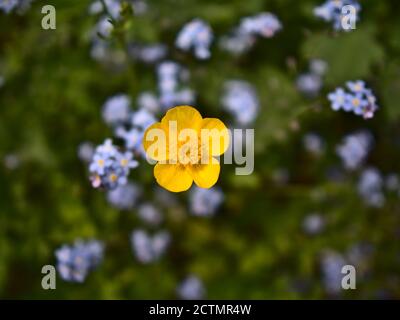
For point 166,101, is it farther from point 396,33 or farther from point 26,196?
point 396,33

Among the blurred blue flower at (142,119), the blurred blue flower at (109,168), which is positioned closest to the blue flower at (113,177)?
the blurred blue flower at (109,168)

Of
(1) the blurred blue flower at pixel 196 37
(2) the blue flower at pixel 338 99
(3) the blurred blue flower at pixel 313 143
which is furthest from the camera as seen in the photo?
(3) the blurred blue flower at pixel 313 143

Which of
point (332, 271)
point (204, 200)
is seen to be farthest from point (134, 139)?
point (332, 271)

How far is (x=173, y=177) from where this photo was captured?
7.64ft

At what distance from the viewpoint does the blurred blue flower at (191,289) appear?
366 centimetres

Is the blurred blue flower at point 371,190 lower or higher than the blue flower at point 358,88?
higher

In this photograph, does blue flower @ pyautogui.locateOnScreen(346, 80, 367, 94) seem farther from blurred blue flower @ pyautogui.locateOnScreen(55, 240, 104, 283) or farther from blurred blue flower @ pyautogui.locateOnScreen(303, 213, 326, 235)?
blurred blue flower @ pyautogui.locateOnScreen(55, 240, 104, 283)

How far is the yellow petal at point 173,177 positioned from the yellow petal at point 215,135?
138 mm

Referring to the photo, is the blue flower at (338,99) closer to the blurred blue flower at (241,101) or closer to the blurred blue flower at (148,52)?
the blurred blue flower at (241,101)

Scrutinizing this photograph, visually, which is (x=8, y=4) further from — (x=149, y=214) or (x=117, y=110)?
(x=149, y=214)

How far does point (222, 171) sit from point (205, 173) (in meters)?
1.42

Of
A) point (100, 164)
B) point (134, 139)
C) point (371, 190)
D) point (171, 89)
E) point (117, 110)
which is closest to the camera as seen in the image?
point (100, 164)

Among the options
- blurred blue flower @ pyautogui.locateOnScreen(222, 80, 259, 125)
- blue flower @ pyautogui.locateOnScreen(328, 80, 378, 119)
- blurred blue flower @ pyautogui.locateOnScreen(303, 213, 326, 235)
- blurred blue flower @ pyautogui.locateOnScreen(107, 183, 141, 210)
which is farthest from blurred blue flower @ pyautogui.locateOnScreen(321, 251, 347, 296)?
blue flower @ pyautogui.locateOnScreen(328, 80, 378, 119)

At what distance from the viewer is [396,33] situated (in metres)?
3.57
